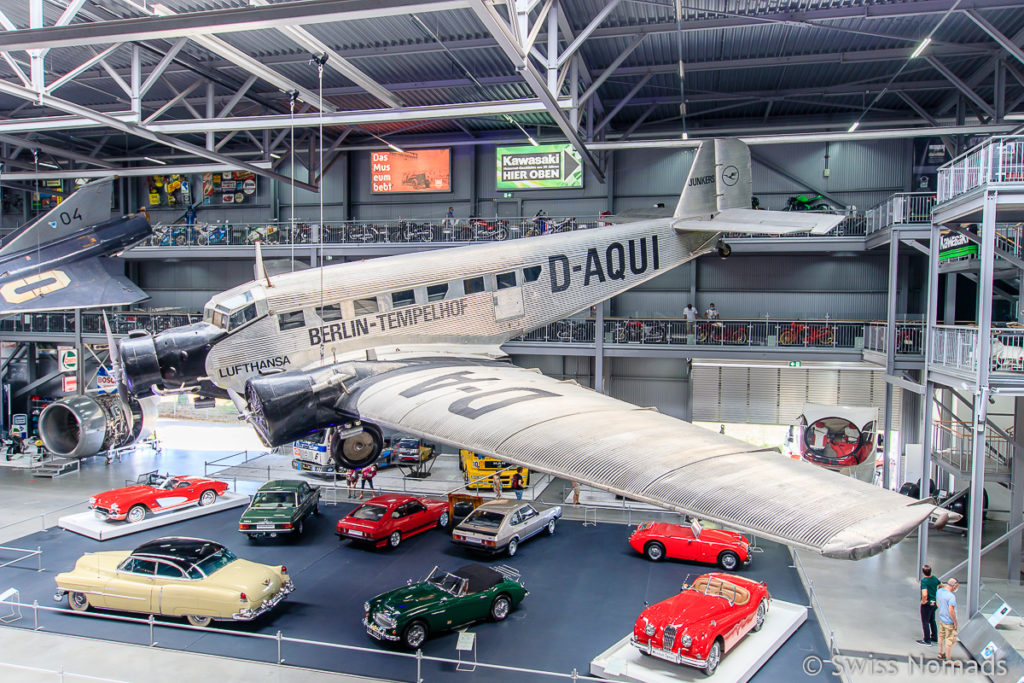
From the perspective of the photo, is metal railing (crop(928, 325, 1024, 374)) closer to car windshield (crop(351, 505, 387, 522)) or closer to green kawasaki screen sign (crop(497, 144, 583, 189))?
car windshield (crop(351, 505, 387, 522))

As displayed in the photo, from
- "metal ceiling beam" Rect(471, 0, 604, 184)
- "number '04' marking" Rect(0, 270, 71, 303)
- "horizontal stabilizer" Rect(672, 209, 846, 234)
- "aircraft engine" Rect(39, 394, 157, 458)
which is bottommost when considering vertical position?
"aircraft engine" Rect(39, 394, 157, 458)

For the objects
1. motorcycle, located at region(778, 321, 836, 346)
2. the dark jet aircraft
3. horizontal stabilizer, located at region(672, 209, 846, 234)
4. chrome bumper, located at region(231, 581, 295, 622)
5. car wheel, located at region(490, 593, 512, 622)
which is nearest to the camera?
chrome bumper, located at region(231, 581, 295, 622)

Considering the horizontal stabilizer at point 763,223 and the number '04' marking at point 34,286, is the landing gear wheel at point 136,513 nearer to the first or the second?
the number '04' marking at point 34,286

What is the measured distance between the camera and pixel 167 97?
2411cm

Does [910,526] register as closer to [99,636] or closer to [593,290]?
[593,290]

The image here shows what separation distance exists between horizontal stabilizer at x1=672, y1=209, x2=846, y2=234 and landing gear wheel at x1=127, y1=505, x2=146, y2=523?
16.1 metres

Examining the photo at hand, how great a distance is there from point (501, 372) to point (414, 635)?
4782 mm

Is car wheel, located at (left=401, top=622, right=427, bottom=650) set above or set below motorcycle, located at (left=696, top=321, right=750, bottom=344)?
below

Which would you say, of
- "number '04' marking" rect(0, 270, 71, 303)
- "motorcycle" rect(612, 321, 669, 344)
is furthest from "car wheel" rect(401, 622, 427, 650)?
"number '04' marking" rect(0, 270, 71, 303)

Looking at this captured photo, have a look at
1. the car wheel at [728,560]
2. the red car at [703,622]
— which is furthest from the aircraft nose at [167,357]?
the car wheel at [728,560]

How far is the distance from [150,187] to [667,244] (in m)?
26.7

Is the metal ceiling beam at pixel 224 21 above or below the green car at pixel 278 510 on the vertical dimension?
above

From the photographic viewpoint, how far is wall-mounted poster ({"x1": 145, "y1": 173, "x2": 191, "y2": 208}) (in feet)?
98.5

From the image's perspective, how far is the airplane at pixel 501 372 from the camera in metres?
5.59
